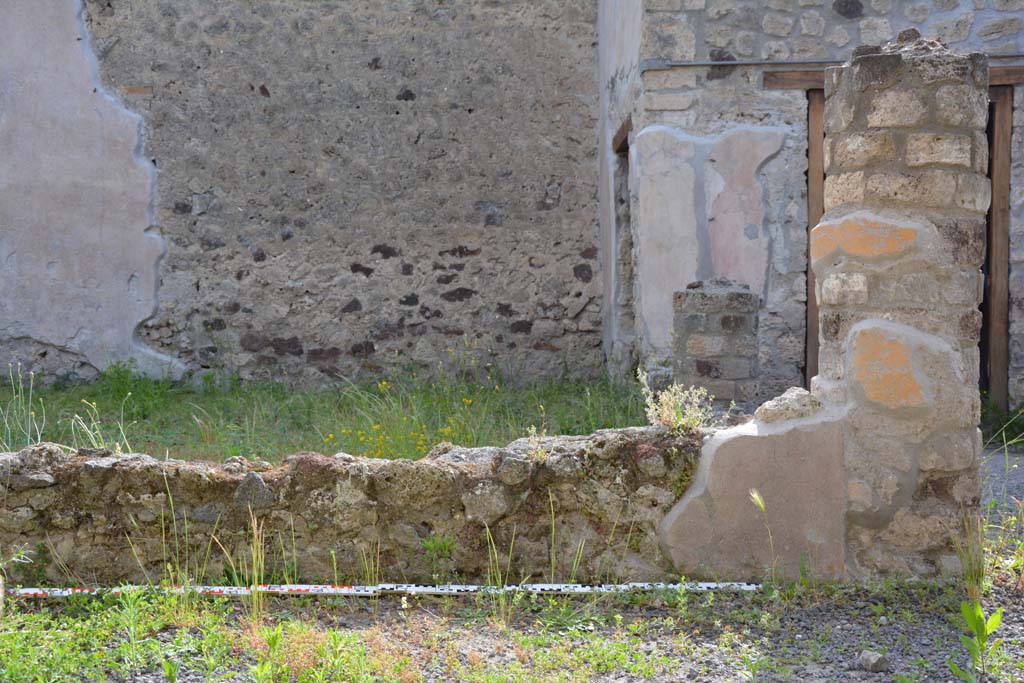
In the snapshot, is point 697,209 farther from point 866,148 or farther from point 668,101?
point 866,148

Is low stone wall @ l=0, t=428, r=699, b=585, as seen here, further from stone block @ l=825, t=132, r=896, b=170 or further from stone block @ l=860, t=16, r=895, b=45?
stone block @ l=860, t=16, r=895, b=45

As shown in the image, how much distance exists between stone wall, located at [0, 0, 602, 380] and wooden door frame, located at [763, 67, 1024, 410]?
230 cm

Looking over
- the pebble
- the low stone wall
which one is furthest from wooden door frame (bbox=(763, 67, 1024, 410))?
the pebble

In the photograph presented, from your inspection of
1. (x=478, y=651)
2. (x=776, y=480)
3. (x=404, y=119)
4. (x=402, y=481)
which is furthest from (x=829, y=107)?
(x=404, y=119)

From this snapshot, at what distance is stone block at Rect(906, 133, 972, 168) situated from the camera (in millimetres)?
3299

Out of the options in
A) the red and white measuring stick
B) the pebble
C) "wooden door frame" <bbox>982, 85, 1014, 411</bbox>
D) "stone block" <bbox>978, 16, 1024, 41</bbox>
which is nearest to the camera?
the pebble

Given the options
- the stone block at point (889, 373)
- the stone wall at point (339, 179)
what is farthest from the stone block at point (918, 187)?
the stone wall at point (339, 179)

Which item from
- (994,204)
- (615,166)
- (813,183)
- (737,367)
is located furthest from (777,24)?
(737,367)

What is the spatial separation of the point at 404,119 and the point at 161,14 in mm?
2152

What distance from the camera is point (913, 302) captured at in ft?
10.9

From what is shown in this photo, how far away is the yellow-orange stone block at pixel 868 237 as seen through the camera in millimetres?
3299

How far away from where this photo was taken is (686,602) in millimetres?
3197

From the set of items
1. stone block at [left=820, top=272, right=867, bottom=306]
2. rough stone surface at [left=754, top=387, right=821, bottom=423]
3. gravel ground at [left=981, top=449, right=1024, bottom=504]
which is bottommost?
gravel ground at [left=981, top=449, right=1024, bottom=504]

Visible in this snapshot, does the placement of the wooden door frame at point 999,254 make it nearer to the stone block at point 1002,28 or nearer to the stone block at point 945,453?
the stone block at point 1002,28
